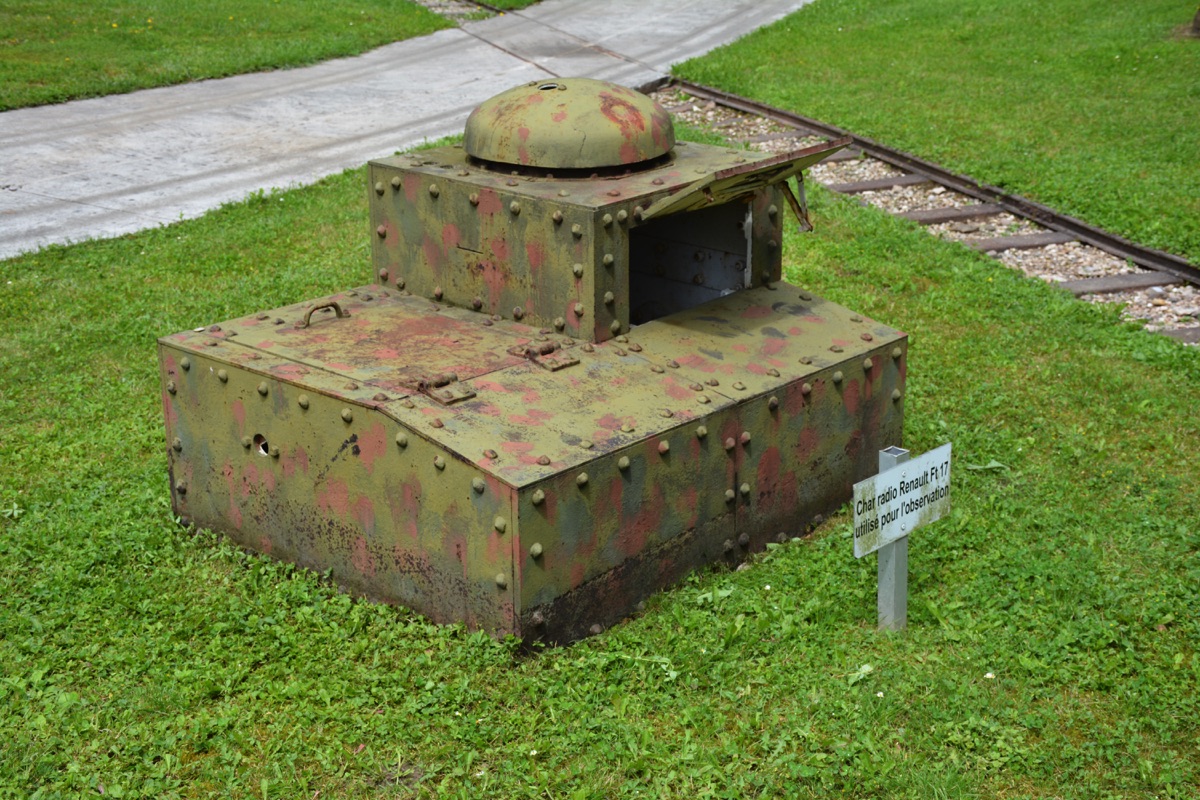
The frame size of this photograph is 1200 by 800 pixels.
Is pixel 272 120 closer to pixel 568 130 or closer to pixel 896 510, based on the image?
pixel 568 130

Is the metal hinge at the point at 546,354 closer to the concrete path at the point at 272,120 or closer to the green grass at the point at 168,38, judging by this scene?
the concrete path at the point at 272,120

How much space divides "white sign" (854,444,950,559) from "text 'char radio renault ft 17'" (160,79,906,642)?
0.83 meters

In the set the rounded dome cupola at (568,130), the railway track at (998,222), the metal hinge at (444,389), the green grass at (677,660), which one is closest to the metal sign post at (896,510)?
the green grass at (677,660)

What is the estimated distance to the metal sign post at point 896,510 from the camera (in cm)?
503

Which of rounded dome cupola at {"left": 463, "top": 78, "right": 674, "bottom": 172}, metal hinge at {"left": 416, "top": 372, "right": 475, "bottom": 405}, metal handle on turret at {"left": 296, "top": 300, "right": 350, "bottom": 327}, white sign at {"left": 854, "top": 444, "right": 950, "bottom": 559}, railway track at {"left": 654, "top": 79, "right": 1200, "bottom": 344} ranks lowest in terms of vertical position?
railway track at {"left": 654, "top": 79, "right": 1200, "bottom": 344}

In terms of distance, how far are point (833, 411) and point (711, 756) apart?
207 centimetres

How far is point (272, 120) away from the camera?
14102 millimetres

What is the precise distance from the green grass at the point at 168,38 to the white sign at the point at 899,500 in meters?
11.7

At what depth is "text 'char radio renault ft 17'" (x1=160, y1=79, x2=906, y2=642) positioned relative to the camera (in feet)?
17.1

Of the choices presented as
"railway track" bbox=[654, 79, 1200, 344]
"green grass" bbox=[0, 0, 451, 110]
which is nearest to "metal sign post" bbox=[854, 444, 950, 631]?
"railway track" bbox=[654, 79, 1200, 344]

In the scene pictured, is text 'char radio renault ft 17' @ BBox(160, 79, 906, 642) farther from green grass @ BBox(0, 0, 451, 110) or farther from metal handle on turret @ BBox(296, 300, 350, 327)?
green grass @ BBox(0, 0, 451, 110)

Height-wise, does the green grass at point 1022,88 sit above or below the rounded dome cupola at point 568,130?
below

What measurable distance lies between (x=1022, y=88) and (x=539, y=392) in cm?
1081

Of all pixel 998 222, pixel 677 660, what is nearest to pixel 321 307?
pixel 677 660
